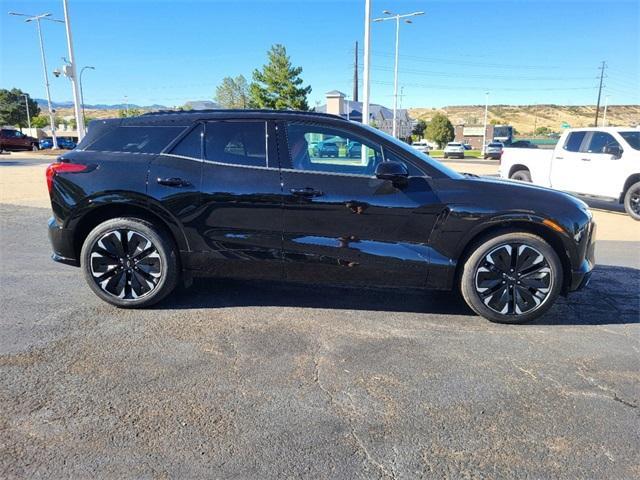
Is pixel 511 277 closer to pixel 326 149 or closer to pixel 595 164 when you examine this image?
pixel 326 149

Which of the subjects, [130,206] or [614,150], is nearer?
[130,206]

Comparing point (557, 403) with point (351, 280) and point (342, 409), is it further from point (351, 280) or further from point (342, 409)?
point (351, 280)

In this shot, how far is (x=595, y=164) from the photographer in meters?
10.1

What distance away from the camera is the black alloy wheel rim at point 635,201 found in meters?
9.55

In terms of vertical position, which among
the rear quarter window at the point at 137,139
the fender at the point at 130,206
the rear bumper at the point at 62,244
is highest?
the rear quarter window at the point at 137,139

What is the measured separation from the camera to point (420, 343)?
11.8 ft

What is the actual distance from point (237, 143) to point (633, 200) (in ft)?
30.3

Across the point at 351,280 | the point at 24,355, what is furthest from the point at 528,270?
the point at 24,355

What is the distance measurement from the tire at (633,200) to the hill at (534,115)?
12474 centimetres

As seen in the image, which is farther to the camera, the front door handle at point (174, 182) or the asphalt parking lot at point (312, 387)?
the front door handle at point (174, 182)

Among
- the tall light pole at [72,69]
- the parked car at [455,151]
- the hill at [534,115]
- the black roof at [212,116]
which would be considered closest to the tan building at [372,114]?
the parked car at [455,151]

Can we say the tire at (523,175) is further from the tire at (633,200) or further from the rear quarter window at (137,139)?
the rear quarter window at (137,139)

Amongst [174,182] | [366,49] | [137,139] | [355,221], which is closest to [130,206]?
[174,182]

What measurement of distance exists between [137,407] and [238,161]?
217 cm
